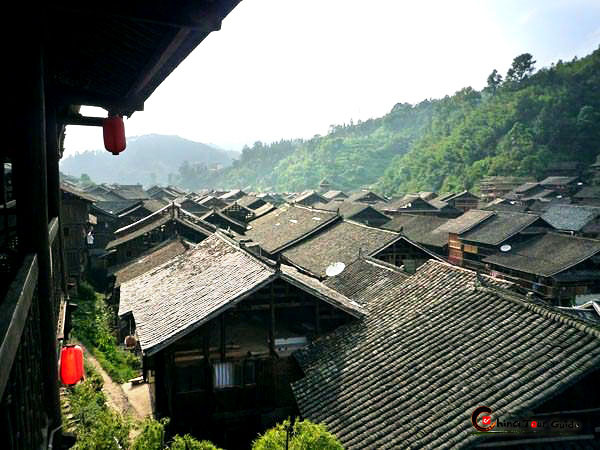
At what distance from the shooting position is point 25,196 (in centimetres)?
513

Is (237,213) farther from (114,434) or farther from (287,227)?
(114,434)

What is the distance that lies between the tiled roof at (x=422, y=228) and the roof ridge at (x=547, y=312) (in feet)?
115

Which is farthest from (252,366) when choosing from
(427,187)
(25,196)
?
(427,187)

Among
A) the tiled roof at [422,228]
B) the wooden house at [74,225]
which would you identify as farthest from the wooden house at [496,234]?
the wooden house at [74,225]

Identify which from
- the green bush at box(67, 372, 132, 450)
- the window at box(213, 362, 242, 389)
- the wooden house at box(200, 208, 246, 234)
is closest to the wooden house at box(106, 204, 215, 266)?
the wooden house at box(200, 208, 246, 234)

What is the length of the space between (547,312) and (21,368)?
11091 mm

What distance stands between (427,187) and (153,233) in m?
85.5

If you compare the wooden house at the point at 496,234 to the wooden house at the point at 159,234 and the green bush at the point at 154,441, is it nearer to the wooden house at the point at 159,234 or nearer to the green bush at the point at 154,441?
the wooden house at the point at 159,234

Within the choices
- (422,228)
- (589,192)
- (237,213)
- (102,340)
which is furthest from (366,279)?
(589,192)

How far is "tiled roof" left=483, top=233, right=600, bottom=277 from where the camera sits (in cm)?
3438

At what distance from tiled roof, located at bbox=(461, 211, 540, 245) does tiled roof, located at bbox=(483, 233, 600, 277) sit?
1.27 metres

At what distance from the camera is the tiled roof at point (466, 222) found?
4680cm

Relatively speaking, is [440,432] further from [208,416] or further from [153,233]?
[153,233]

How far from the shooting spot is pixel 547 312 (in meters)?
11.4
